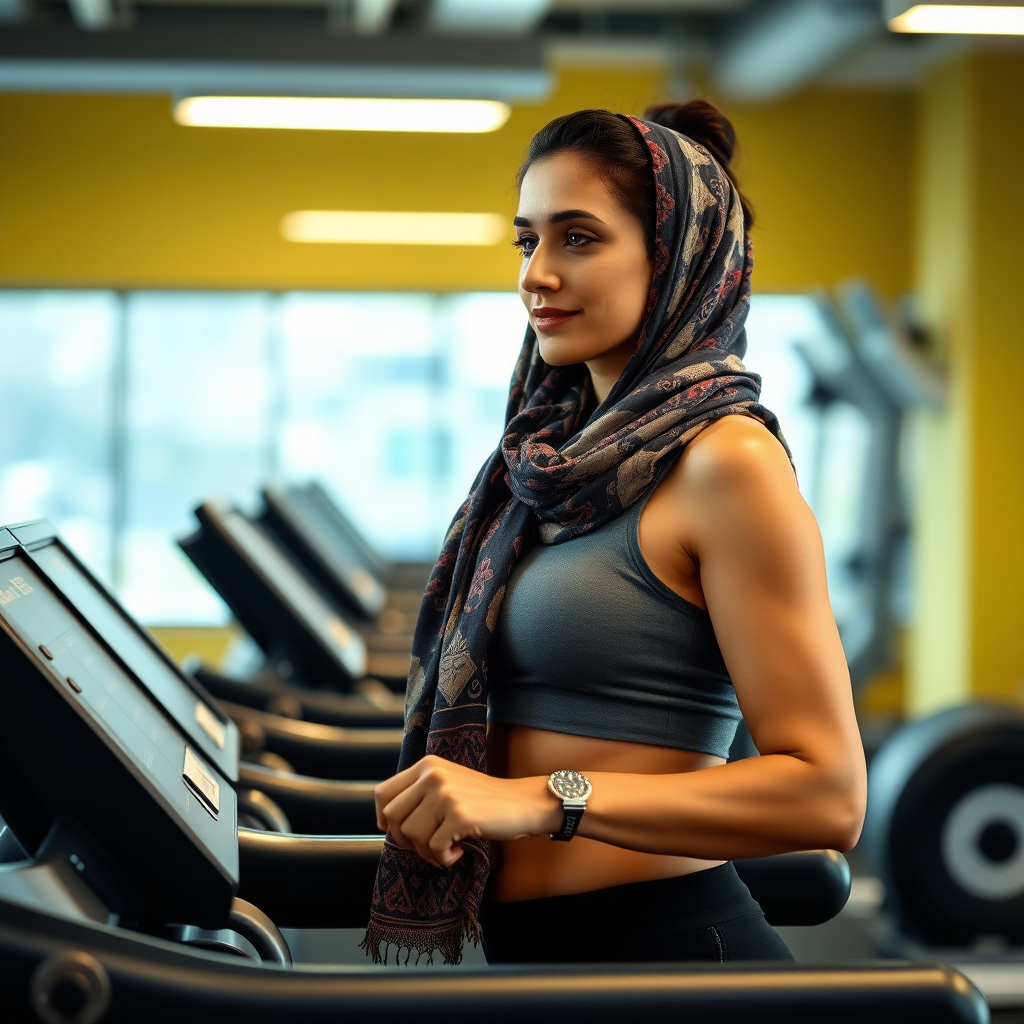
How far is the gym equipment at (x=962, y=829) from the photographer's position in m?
A: 3.44

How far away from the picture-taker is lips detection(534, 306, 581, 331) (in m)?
1.26

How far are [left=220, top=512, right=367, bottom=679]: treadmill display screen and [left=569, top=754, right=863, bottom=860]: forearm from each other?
1.51 metres

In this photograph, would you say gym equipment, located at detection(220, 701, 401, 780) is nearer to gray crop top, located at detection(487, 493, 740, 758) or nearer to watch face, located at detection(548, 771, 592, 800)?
gray crop top, located at detection(487, 493, 740, 758)

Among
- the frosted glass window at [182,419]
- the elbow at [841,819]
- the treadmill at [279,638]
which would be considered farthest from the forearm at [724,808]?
Answer: the frosted glass window at [182,419]

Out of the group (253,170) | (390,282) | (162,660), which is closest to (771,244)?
(390,282)

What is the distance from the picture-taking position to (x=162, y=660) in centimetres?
166

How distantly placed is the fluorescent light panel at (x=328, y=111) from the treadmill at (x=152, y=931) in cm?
276

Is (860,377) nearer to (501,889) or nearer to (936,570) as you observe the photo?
(936,570)

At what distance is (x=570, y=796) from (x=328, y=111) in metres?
3.11

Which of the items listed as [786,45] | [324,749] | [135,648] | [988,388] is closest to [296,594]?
[324,749]

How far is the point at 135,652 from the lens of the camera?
151 cm

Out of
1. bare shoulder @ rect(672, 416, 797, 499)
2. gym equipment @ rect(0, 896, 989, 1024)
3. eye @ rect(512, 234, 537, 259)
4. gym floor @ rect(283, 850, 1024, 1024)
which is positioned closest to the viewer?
gym equipment @ rect(0, 896, 989, 1024)

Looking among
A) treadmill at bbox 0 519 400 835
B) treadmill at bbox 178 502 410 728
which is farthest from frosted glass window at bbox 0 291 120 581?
treadmill at bbox 0 519 400 835

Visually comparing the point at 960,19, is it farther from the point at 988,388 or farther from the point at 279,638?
the point at 988,388
